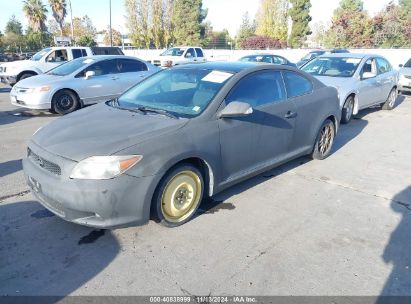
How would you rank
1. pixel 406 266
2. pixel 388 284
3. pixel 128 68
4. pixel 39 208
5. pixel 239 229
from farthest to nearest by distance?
pixel 128 68 < pixel 39 208 < pixel 239 229 < pixel 406 266 < pixel 388 284

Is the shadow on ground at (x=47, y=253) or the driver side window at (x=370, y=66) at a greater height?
the driver side window at (x=370, y=66)

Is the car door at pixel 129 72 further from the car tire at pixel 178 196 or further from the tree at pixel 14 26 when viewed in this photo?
the tree at pixel 14 26

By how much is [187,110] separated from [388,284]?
243 cm

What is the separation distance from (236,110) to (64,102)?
264 inches

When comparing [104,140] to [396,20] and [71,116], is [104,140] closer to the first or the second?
[71,116]

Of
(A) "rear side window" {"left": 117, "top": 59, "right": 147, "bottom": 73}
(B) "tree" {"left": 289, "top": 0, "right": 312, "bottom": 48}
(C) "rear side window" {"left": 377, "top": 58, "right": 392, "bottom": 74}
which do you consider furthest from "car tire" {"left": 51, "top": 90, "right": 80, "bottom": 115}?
(B) "tree" {"left": 289, "top": 0, "right": 312, "bottom": 48}

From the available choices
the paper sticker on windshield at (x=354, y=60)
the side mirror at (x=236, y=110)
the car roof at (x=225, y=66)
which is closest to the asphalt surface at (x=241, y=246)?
the side mirror at (x=236, y=110)

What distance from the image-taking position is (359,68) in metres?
8.26

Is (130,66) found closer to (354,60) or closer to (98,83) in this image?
(98,83)

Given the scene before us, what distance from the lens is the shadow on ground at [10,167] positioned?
4852 millimetres

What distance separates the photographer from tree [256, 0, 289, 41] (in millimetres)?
50622

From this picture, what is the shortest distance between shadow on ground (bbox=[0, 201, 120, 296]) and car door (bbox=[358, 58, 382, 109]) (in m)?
7.19

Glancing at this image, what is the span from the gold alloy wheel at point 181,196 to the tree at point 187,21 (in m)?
48.3

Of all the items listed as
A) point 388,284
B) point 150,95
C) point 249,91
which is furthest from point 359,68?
point 388,284
